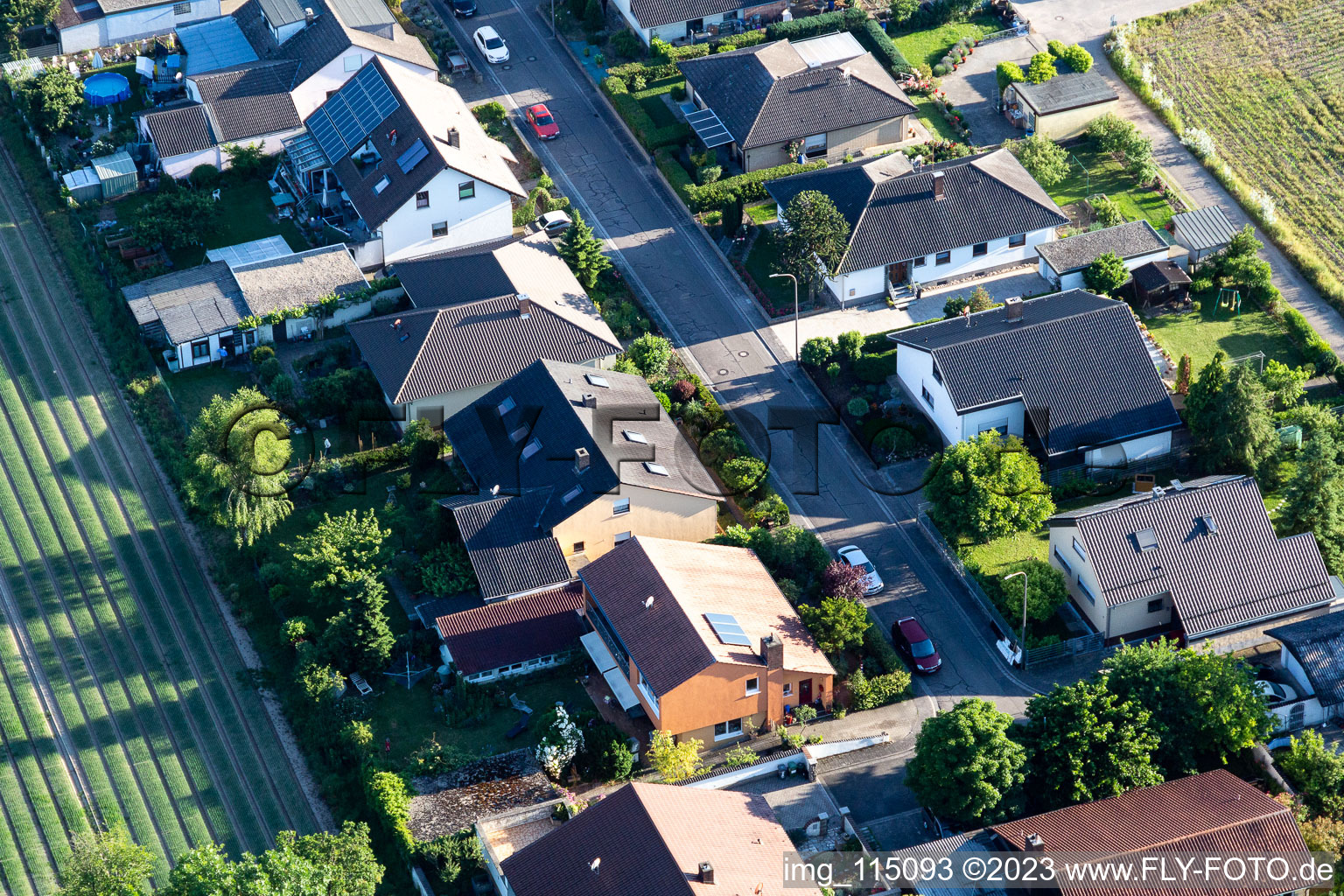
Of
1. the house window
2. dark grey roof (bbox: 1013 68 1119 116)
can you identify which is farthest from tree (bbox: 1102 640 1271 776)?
dark grey roof (bbox: 1013 68 1119 116)

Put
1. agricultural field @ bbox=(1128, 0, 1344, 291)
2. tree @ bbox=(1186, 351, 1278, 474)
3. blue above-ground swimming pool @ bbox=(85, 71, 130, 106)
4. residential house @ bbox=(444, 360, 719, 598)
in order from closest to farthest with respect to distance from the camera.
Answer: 1. residential house @ bbox=(444, 360, 719, 598)
2. tree @ bbox=(1186, 351, 1278, 474)
3. agricultural field @ bbox=(1128, 0, 1344, 291)
4. blue above-ground swimming pool @ bbox=(85, 71, 130, 106)

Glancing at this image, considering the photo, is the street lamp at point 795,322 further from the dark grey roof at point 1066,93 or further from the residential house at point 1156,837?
the residential house at point 1156,837

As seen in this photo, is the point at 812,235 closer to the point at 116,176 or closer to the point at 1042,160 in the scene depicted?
the point at 1042,160

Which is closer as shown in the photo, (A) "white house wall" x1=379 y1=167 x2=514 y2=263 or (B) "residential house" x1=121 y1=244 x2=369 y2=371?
(B) "residential house" x1=121 y1=244 x2=369 y2=371

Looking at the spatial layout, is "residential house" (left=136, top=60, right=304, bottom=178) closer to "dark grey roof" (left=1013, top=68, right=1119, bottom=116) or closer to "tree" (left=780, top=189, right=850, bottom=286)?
"tree" (left=780, top=189, right=850, bottom=286)

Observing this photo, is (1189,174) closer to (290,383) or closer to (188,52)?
(290,383)


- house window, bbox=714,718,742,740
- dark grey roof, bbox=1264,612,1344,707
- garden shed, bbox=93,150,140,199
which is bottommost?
dark grey roof, bbox=1264,612,1344,707

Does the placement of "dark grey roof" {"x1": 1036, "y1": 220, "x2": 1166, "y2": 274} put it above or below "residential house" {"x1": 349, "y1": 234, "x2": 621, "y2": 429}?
below
